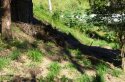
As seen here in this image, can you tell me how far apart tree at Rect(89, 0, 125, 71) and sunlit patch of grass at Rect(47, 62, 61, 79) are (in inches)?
99.0

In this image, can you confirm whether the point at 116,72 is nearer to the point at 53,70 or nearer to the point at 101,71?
the point at 101,71

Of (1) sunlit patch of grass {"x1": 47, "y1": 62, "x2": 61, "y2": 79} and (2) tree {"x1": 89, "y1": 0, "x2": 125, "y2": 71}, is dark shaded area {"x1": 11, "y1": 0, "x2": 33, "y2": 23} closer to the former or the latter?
(2) tree {"x1": 89, "y1": 0, "x2": 125, "y2": 71}

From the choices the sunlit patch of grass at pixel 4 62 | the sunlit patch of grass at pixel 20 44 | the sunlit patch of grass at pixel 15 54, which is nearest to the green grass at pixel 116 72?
the sunlit patch of grass at pixel 20 44

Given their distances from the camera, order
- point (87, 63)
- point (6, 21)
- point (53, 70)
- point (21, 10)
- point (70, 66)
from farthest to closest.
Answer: point (21, 10) < point (87, 63) < point (6, 21) < point (70, 66) < point (53, 70)

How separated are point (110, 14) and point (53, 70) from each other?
10.3ft

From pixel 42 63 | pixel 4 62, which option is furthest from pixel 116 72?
pixel 4 62

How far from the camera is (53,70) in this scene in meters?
13.0

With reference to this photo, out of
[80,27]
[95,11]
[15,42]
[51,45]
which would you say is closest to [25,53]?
[15,42]

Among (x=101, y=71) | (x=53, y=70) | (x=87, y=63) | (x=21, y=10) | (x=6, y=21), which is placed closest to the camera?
(x=53, y=70)

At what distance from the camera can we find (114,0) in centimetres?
1408

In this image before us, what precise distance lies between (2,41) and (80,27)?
13.3 metres

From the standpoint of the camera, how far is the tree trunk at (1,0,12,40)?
1373 centimetres

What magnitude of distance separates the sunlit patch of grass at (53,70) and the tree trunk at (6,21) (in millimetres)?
2070

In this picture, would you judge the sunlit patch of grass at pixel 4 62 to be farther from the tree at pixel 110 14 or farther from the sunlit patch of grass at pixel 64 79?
the tree at pixel 110 14
